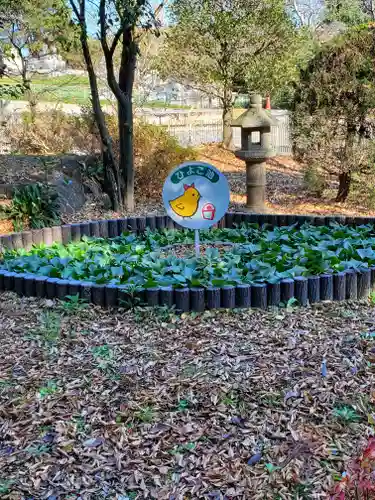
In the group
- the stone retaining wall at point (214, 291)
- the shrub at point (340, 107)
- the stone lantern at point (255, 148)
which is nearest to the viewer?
the stone retaining wall at point (214, 291)

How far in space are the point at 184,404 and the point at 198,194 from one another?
2.11 metres

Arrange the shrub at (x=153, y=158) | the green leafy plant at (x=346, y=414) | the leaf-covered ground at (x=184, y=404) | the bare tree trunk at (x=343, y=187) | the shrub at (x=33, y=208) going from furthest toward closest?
the shrub at (x=153, y=158), the bare tree trunk at (x=343, y=187), the shrub at (x=33, y=208), the green leafy plant at (x=346, y=414), the leaf-covered ground at (x=184, y=404)

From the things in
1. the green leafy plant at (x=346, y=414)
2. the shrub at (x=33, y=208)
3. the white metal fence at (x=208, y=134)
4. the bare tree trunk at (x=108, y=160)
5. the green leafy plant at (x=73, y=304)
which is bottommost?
the green leafy plant at (x=346, y=414)

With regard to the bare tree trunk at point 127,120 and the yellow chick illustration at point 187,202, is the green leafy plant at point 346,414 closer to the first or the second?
the yellow chick illustration at point 187,202

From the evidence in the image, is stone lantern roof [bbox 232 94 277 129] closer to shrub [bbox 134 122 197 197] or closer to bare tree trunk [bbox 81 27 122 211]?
bare tree trunk [bbox 81 27 122 211]

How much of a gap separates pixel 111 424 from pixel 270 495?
67cm

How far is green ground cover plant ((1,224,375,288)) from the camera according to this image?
11.5ft

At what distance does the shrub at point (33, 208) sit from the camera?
18.9 ft

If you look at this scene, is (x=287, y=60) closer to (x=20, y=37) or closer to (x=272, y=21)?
(x=272, y=21)

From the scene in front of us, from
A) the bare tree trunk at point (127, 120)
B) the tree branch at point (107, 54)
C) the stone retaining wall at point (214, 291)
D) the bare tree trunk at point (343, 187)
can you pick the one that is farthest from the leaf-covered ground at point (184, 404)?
the bare tree trunk at point (343, 187)

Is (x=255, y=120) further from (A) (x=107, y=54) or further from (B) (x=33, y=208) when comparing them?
(B) (x=33, y=208)

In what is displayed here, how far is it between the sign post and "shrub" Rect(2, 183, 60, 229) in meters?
2.14

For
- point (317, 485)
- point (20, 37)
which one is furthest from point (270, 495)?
point (20, 37)

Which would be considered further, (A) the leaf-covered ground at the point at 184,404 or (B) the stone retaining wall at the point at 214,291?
(B) the stone retaining wall at the point at 214,291
